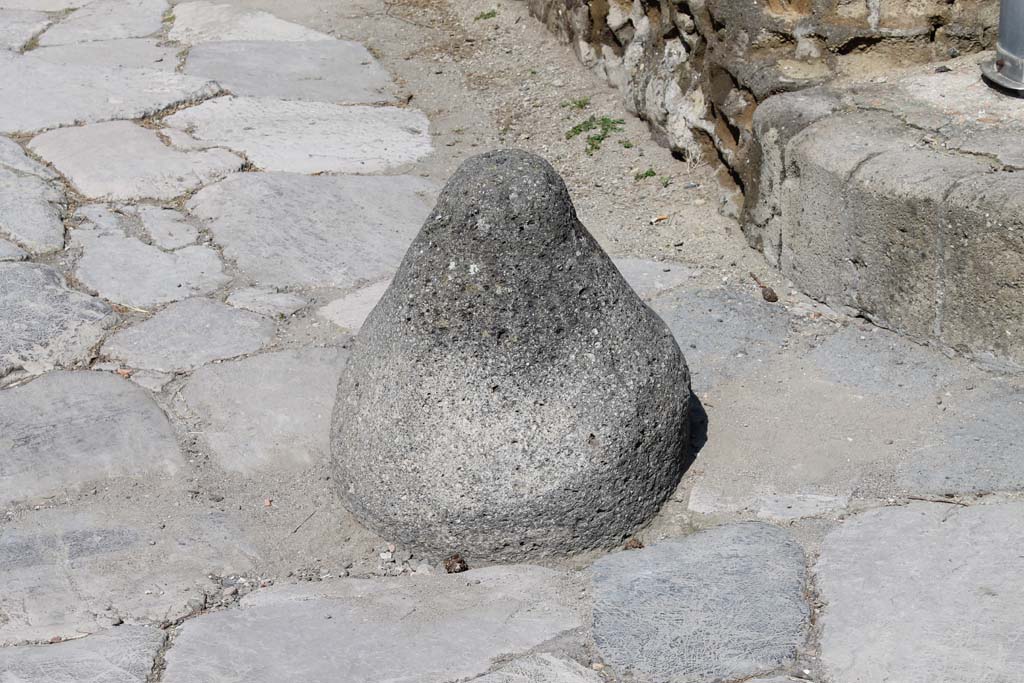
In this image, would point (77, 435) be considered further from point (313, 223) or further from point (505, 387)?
point (313, 223)

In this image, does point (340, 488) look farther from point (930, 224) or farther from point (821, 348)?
point (930, 224)

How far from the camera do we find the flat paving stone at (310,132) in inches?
183

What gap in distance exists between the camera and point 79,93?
5.07 metres

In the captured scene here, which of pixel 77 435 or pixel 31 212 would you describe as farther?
pixel 31 212

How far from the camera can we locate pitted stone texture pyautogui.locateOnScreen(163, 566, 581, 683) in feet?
7.25

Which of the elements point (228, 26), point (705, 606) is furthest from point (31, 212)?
point (705, 606)

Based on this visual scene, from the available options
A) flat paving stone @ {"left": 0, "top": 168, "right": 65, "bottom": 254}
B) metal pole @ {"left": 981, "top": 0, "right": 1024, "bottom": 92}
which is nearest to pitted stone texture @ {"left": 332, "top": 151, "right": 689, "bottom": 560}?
metal pole @ {"left": 981, "top": 0, "right": 1024, "bottom": 92}

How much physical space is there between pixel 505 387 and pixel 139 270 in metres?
1.85

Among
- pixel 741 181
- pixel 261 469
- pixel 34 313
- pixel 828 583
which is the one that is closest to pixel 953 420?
pixel 828 583

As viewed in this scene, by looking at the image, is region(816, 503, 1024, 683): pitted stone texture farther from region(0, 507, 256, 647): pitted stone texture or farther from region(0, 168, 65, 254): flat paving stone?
region(0, 168, 65, 254): flat paving stone

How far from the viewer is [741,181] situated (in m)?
3.94

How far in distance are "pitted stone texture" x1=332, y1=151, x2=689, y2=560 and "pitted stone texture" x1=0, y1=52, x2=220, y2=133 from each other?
282 centimetres

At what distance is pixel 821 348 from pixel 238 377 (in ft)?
5.23

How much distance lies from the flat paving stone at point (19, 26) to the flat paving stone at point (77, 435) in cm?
308
